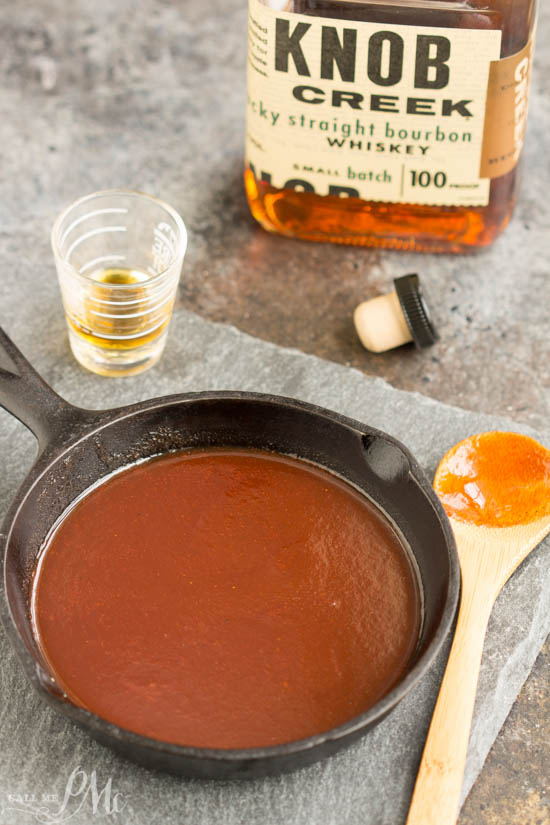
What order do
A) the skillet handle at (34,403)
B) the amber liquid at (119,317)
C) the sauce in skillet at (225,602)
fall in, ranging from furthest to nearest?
the amber liquid at (119,317) → the skillet handle at (34,403) → the sauce in skillet at (225,602)

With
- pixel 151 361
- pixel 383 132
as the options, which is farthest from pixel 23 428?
pixel 383 132

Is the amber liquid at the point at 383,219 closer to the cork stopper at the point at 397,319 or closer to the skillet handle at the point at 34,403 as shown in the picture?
the cork stopper at the point at 397,319

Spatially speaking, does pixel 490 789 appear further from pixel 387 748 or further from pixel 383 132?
pixel 383 132

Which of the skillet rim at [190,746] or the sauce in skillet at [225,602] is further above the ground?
the skillet rim at [190,746]

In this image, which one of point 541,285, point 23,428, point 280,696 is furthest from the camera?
point 541,285

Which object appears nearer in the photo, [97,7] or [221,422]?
[221,422]

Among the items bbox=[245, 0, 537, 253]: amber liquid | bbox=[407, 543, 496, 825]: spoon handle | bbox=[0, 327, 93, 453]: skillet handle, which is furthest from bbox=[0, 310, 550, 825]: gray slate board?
bbox=[245, 0, 537, 253]: amber liquid

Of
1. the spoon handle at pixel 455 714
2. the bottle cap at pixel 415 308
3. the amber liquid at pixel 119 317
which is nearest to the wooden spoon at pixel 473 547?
the spoon handle at pixel 455 714

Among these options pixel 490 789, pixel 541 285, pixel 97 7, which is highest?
pixel 97 7
